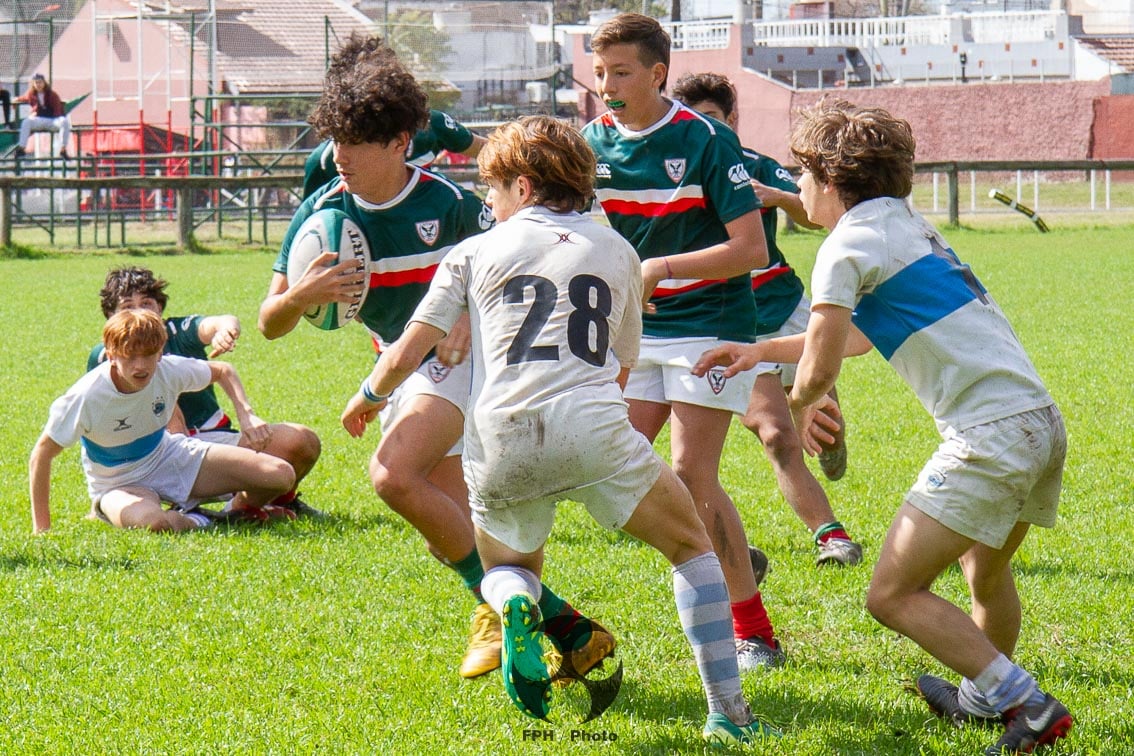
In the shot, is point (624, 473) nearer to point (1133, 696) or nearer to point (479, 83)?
point (1133, 696)

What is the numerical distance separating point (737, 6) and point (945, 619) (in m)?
→ 50.7

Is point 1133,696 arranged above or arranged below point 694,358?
below

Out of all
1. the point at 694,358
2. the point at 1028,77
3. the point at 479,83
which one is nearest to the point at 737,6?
the point at 1028,77

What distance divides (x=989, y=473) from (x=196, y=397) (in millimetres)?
4995

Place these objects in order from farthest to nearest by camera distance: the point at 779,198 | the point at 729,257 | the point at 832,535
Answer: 1. the point at 832,535
2. the point at 779,198
3. the point at 729,257

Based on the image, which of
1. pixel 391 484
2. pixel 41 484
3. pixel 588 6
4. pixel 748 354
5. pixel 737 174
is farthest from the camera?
pixel 588 6

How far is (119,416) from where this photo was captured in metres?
6.66

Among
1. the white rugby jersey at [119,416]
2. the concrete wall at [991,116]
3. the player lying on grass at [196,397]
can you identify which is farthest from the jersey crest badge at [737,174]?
the concrete wall at [991,116]

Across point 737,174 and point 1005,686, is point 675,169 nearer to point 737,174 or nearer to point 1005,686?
point 737,174

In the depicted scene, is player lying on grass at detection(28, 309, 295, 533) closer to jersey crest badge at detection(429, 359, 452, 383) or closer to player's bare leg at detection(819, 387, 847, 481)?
jersey crest badge at detection(429, 359, 452, 383)

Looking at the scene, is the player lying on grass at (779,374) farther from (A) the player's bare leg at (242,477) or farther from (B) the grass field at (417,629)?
(A) the player's bare leg at (242,477)

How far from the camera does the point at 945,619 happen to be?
11.8 feet

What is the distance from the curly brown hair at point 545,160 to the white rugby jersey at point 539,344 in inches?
2.7

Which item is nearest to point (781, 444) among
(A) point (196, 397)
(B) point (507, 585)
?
(B) point (507, 585)
